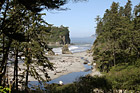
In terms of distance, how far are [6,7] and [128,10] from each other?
75207 millimetres

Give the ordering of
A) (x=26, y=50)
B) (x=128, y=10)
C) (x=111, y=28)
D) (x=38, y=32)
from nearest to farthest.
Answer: (x=26, y=50)
(x=38, y=32)
(x=111, y=28)
(x=128, y=10)

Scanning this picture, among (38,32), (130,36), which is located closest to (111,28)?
(130,36)

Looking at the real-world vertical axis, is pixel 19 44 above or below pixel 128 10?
below

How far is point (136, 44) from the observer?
2231 centimetres

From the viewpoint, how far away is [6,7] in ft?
20.3

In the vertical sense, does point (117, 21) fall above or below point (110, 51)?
above

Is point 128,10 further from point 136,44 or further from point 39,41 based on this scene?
point 39,41

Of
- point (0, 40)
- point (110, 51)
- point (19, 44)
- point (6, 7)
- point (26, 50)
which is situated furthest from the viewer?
point (110, 51)

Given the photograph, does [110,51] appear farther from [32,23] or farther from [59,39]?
[59,39]

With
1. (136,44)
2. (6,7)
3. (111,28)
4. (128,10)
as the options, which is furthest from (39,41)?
(128,10)

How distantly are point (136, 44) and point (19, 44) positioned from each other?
61.4 ft

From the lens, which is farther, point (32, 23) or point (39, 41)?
point (39, 41)

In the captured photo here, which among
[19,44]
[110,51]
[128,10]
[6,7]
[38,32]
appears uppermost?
[128,10]

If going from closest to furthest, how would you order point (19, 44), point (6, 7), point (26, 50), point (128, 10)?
1. point (6, 7)
2. point (19, 44)
3. point (26, 50)
4. point (128, 10)
